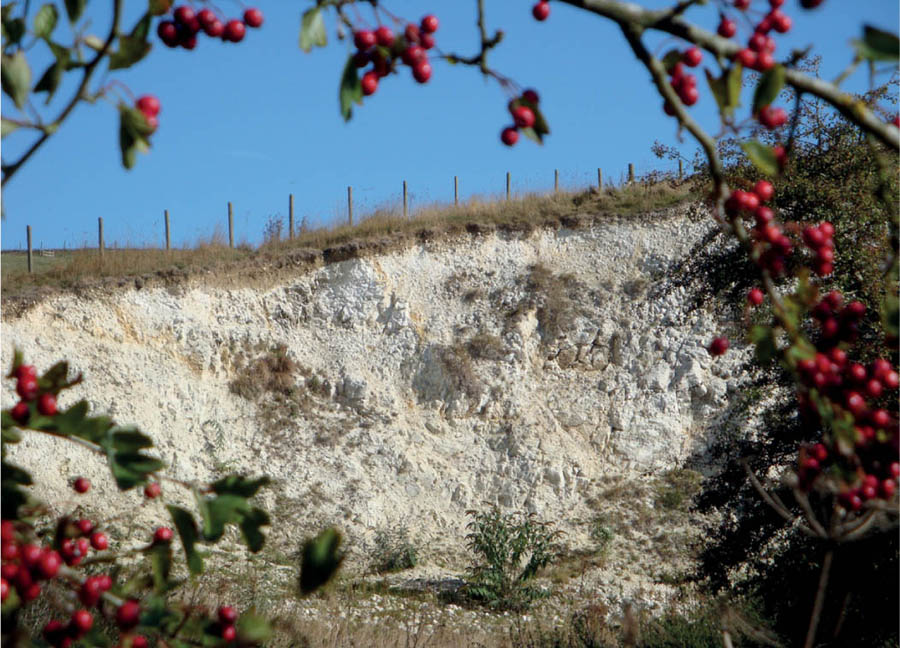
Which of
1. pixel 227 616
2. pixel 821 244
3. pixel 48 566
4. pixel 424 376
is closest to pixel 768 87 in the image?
pixel 821 244

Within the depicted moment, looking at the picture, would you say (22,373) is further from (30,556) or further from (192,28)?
(192,28)

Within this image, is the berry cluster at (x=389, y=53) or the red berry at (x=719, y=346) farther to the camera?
A: the red berry at (x=719, y=346)

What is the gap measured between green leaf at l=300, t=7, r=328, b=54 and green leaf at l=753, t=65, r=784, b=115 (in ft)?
2.64

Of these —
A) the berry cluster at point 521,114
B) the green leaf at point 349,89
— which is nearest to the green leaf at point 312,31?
the green leaf at point 349,89

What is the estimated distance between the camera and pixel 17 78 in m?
1.70

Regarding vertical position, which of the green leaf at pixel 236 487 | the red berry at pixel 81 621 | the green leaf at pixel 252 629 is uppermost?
the green leaf at pixel 236 487

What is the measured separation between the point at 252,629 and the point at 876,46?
1520 millimetres

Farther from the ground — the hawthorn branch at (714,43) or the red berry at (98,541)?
the hawthorn branch at (714,43)

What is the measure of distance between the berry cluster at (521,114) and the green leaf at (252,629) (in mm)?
1049

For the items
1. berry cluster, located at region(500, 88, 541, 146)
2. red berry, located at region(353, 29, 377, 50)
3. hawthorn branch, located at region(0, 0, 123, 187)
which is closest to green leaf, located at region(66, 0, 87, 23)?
hawthorn branch, located at region(0, 0, 123, 187)

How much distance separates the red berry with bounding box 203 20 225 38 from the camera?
6.35 ft

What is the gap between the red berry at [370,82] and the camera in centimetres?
193

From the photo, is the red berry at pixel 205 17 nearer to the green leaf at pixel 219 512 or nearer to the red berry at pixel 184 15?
the red berry at pixel 184 15

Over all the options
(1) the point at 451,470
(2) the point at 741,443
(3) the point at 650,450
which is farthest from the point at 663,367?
(2) the point at 741,443
